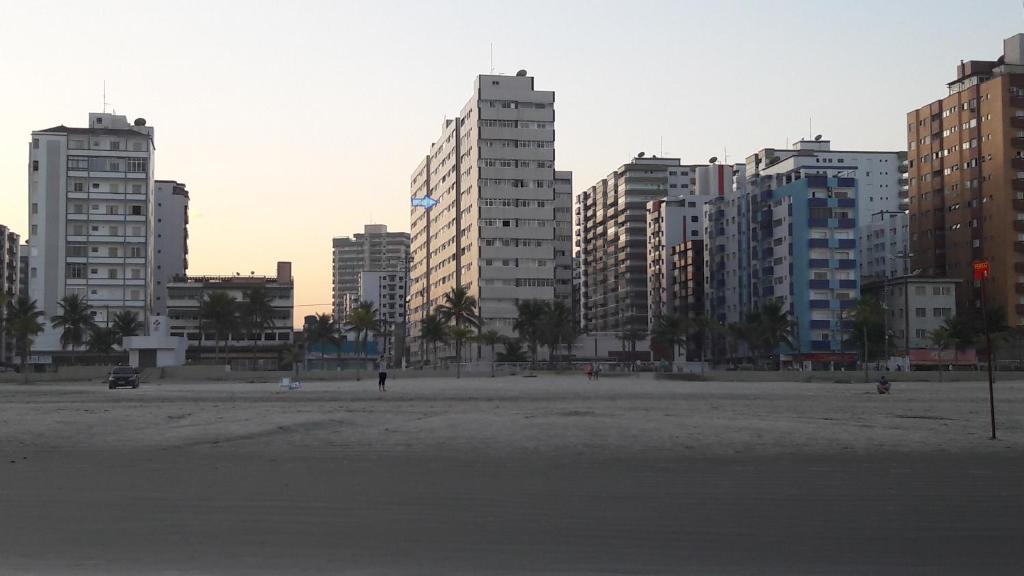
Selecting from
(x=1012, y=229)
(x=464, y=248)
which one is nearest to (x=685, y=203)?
(x=464, y=248)

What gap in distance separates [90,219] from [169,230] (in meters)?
41.7

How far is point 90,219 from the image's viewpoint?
495ft

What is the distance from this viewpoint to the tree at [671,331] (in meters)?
159

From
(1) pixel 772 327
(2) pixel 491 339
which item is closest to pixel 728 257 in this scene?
(1) pixel 772 327

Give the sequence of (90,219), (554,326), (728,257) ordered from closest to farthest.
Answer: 1. (554,326)
2. (90,219)
3. (728,257)

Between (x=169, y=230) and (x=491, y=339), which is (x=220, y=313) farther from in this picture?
(x=169, y=230)

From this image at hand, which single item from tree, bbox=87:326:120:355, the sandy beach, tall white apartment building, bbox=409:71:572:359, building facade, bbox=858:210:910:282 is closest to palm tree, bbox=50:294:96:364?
tree, bbox=87:326:120:355

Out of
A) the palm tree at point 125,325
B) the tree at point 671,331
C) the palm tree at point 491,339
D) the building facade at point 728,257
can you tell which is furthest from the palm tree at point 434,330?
the building facade at point 728,257

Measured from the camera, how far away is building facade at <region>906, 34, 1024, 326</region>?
140 m

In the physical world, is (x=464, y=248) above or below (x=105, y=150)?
below

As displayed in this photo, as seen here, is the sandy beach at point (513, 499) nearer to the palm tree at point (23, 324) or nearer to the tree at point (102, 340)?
the palm tree at point (23, 324)

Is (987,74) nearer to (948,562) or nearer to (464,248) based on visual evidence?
(464,248)

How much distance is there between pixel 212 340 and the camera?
564 feet

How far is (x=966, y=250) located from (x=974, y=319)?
22113 mm
